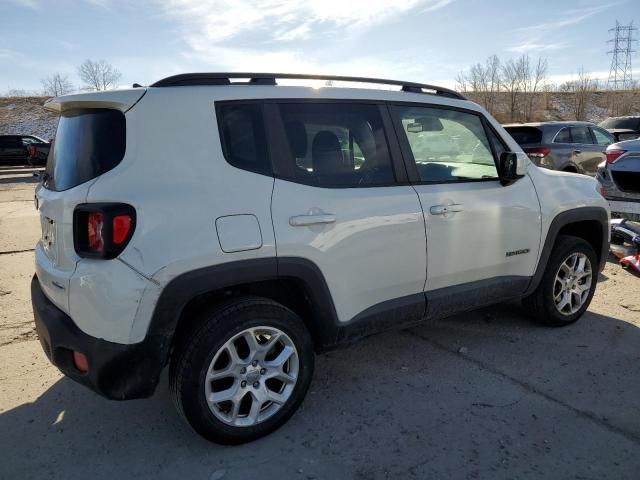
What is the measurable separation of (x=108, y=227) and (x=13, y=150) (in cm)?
2580

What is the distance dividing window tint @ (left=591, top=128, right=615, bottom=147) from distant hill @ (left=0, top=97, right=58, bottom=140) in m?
38.5

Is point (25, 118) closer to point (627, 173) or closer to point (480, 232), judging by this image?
point (627, 173)

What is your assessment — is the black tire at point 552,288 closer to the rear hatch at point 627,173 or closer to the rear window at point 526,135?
the rear hatch at point 627,173

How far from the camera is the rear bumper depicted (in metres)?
2.38

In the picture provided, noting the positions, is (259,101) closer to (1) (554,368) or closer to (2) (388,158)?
(2) (388,158)

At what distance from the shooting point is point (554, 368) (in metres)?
3.53

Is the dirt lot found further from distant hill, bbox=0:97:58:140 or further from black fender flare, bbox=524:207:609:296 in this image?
distant hill, bbox=0:97:58:140

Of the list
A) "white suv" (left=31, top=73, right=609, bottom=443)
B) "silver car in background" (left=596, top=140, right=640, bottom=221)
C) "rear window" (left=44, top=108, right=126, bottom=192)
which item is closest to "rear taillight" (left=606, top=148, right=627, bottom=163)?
"silver car in background" (left=596, top=140, right=640, bottom=221)

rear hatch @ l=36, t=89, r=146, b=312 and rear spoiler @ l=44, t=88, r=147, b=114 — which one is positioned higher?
rear spoiler @ l=44, t=88, r=147, b=114

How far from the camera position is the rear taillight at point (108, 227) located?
2.30m

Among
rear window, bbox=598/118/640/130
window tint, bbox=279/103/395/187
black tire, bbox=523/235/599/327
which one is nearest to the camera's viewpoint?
window tint, bbox=279/103/395/187

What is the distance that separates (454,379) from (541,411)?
0.58 metres

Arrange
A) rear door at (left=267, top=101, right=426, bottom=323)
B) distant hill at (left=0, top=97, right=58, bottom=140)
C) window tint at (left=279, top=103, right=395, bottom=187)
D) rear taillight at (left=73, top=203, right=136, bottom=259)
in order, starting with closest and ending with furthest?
1. rear taillight at (left=73, top=203, right=136, bottom=259)
2. rear door at (left=267, top=101, right=426, bottom=323)
3. window tint at (left=279, top=103, right=395, bottom=187)
4. distant hill at (left=0, top=97, right=58, bottom=140)

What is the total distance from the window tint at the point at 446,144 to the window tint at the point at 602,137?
8.46 metres
